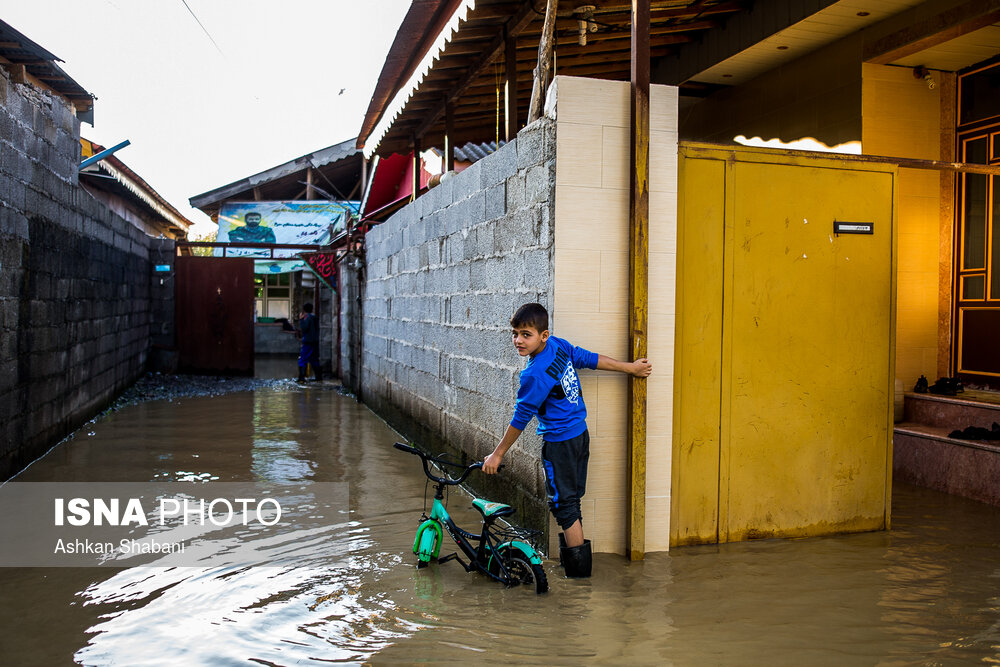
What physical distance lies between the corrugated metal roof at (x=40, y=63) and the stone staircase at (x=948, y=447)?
41.7 ft

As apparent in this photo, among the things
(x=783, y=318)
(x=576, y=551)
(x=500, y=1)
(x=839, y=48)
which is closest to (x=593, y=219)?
(x=783, y=318)

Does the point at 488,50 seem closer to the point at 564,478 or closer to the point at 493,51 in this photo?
the point at 493,51

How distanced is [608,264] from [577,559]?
1.67 meters

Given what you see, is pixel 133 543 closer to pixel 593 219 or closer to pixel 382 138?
pixel 593 219

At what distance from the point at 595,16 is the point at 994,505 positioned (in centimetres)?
510

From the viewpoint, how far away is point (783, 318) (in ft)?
17.0

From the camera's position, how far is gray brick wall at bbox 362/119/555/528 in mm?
5008

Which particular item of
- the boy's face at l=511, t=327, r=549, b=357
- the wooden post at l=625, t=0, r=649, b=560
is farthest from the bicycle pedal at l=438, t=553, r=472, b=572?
the boy's face at l=511, t=327, r=549, b=357

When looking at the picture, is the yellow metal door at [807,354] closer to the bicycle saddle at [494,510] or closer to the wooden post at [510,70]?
the bicycle saddle at [494,510]

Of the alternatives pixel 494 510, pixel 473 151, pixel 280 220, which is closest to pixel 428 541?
pixel 494 510

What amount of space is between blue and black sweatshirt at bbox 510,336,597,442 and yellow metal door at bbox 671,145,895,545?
87 cm

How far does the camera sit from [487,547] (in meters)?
4.39

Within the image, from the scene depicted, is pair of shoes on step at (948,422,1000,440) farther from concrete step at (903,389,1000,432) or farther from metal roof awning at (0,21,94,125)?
metal roof awning at (0,21,94,125)

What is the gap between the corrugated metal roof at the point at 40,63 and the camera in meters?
12.0
